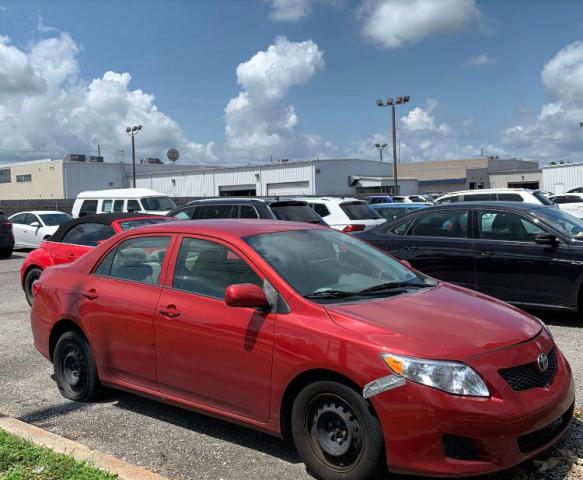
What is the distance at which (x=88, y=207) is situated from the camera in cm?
2167

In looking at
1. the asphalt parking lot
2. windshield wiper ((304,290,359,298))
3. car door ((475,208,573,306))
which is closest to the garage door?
car door ((475,208,573,306))

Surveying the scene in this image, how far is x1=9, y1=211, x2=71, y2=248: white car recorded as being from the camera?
1886cm

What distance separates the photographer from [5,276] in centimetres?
1397

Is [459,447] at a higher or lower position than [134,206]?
lower

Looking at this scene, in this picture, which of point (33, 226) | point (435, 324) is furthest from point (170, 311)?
point (33, 226)

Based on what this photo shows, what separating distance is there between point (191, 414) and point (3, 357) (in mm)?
3002

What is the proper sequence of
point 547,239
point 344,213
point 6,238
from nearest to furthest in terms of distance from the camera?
point 547,239
point 344,213
point 6,238

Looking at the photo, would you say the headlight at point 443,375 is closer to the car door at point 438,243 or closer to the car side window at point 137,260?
the car side window at point 137,260

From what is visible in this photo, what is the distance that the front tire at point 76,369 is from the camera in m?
5.01

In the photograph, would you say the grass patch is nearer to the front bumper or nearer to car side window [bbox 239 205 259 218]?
the front bumper

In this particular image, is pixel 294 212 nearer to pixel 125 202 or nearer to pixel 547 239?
pixel 547 239

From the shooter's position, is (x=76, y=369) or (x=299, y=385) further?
(x=76, y=369)

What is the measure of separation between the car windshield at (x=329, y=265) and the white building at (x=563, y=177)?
177 ft

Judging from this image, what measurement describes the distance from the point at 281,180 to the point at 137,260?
48.9m
